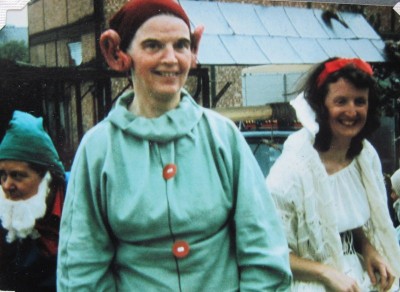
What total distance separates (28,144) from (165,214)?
0.59m

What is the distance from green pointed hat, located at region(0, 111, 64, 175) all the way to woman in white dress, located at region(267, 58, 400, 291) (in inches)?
29.8

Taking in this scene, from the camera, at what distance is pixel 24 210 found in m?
1.66

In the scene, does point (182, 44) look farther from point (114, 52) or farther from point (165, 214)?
point (165, 214)

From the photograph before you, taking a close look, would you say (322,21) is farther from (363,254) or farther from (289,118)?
(363,254)

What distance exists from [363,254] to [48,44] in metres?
1.41

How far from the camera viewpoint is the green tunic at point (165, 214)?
131 centimetres

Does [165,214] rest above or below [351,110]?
below

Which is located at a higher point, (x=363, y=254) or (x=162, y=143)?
(x=162, y=143)

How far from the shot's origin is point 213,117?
1.45 m

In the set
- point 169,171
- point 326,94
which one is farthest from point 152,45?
point 326,94

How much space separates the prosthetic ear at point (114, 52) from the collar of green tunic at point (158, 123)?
0.11 meters

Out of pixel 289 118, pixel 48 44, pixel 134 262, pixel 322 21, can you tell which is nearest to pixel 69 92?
pixel 48 44

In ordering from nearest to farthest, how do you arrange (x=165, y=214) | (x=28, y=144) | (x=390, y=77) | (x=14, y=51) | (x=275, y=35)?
(x=165, y=214), (x=28, y=144), (x=14, y=51), (x=275, y=35), (x=390, y=77)

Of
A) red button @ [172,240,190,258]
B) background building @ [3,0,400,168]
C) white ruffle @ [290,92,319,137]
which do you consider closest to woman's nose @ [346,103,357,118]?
white ruffle @ [290,92,319,137]
